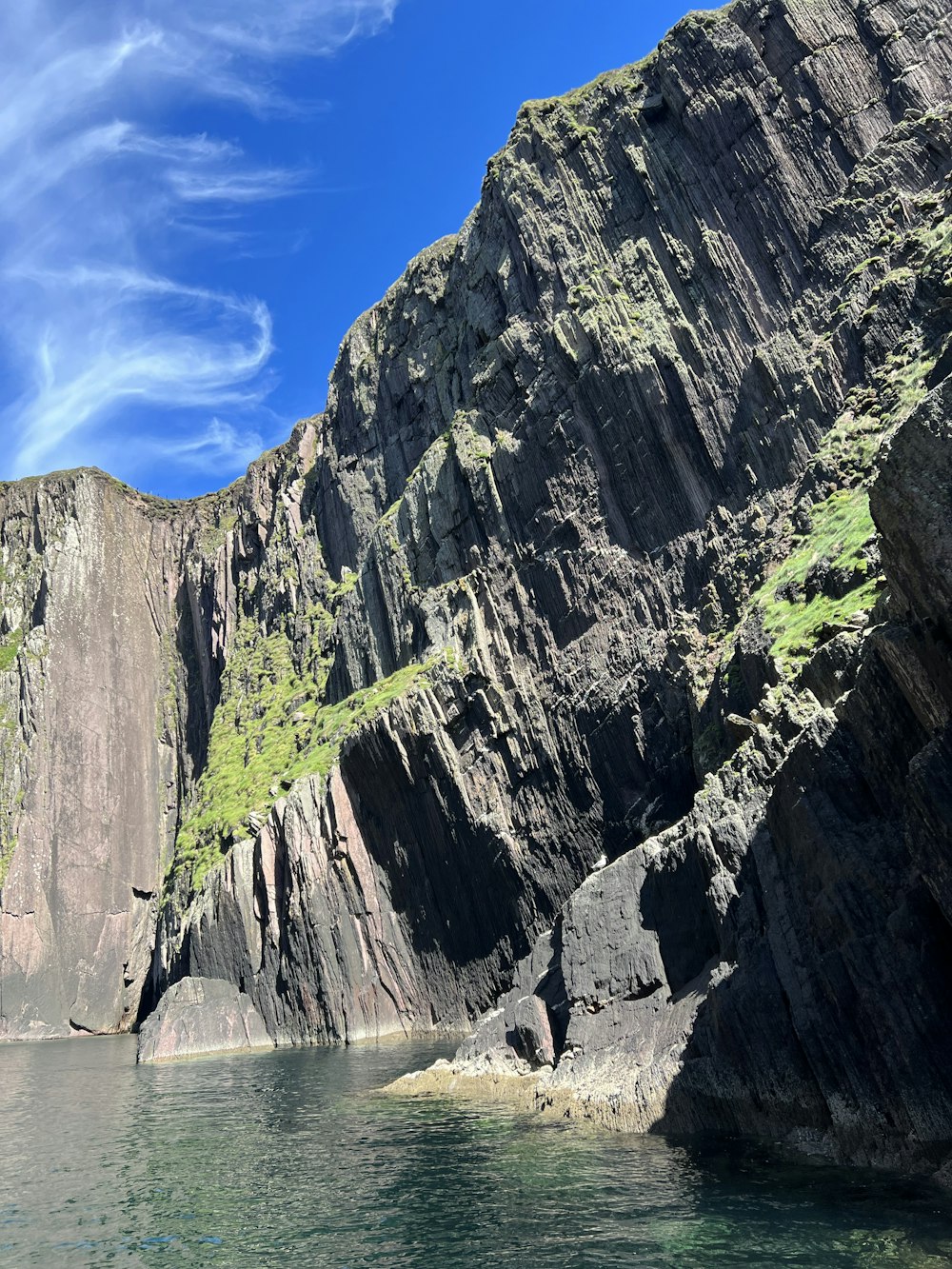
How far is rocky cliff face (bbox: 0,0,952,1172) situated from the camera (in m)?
22.2

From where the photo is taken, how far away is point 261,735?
84.4 metres

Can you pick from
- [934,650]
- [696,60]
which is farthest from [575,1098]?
[696,60]

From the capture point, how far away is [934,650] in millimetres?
18328

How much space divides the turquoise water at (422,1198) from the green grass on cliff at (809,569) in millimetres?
18607

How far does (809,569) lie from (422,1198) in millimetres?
29653

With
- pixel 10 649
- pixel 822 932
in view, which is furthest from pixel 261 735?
pixel 822 932

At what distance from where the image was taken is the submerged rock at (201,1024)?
5597 centimetres

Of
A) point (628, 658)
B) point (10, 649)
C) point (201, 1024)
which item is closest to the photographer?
point (628, 658)

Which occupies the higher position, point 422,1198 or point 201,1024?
point 201,1024

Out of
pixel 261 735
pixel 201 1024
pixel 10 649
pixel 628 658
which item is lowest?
pixel 201 1024

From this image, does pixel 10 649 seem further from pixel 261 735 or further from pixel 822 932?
pixel 822 932

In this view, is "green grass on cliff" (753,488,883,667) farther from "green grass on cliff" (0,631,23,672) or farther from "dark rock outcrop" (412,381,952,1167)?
"green grass on cliff" (0,631,23,672)

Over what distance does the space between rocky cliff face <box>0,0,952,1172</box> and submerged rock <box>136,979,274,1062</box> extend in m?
1.83

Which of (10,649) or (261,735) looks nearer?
(261,735)
